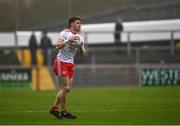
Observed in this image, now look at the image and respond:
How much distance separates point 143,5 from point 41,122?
21116 millimetres

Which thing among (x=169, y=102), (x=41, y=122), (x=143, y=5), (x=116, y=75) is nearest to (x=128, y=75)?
(x=116, y=75)

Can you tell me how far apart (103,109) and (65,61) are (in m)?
2.67

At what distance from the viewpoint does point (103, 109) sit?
1906cm

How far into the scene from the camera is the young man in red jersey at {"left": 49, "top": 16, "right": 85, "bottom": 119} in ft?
54.6

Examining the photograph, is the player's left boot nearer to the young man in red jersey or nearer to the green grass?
the young man in red jersey

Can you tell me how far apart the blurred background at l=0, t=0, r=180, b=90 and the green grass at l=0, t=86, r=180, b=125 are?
749 centimetres

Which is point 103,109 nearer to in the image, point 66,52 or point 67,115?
point 67,115

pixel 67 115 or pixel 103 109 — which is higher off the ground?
pixel 67 115

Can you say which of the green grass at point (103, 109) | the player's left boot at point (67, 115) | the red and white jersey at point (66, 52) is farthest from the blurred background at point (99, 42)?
the player's left boot at point (67, 115)

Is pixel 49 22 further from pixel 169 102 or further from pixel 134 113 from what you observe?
pixel 134 113

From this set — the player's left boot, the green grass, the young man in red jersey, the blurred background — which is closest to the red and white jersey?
the young man in red jersey

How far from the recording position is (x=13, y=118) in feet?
54.5

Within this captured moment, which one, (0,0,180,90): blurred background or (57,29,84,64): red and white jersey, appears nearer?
(57,29,84,64): red and white jersey

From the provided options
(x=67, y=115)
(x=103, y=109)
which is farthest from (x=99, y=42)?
(x=67, y=115)
